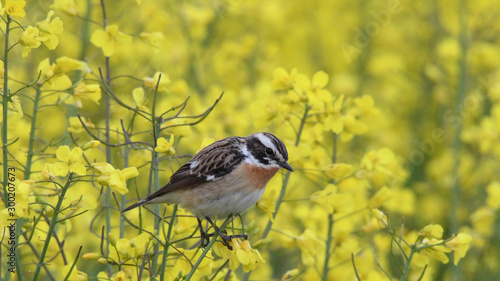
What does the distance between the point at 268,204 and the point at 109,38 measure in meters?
1.41

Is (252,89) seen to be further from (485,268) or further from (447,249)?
(447,249)

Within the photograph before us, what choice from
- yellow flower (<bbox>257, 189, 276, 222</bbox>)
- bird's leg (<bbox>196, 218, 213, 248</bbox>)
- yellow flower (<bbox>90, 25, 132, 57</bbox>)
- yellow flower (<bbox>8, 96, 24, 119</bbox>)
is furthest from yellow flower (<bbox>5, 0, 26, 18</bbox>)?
yellow flower (<bbox>257, 189, 276, 222</bbox>)

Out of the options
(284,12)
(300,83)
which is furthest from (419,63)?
(300,83)

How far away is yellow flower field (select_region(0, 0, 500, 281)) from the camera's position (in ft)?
11.1

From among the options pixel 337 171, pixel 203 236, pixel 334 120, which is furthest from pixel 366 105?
pixel 203 236

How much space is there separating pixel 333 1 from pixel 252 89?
136 inches

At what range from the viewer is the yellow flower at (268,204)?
3572 mm

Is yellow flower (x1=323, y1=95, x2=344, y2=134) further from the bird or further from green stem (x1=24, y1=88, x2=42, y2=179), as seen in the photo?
green stem (x1=24, y1=88, x2=42, y2=179)

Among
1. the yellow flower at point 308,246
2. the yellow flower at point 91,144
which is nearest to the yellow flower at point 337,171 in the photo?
the yellow flower at point 308,246

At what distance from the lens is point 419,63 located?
33.6 feet

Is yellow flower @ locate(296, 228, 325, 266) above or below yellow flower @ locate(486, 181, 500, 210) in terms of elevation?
above

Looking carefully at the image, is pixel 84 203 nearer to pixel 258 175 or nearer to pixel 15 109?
pixel 15 109

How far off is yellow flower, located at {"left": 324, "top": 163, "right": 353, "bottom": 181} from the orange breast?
16.3 inches

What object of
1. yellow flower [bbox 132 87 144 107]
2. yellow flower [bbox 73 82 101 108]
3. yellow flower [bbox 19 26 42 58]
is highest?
yellow flower [bbox 19 26 42 58]
